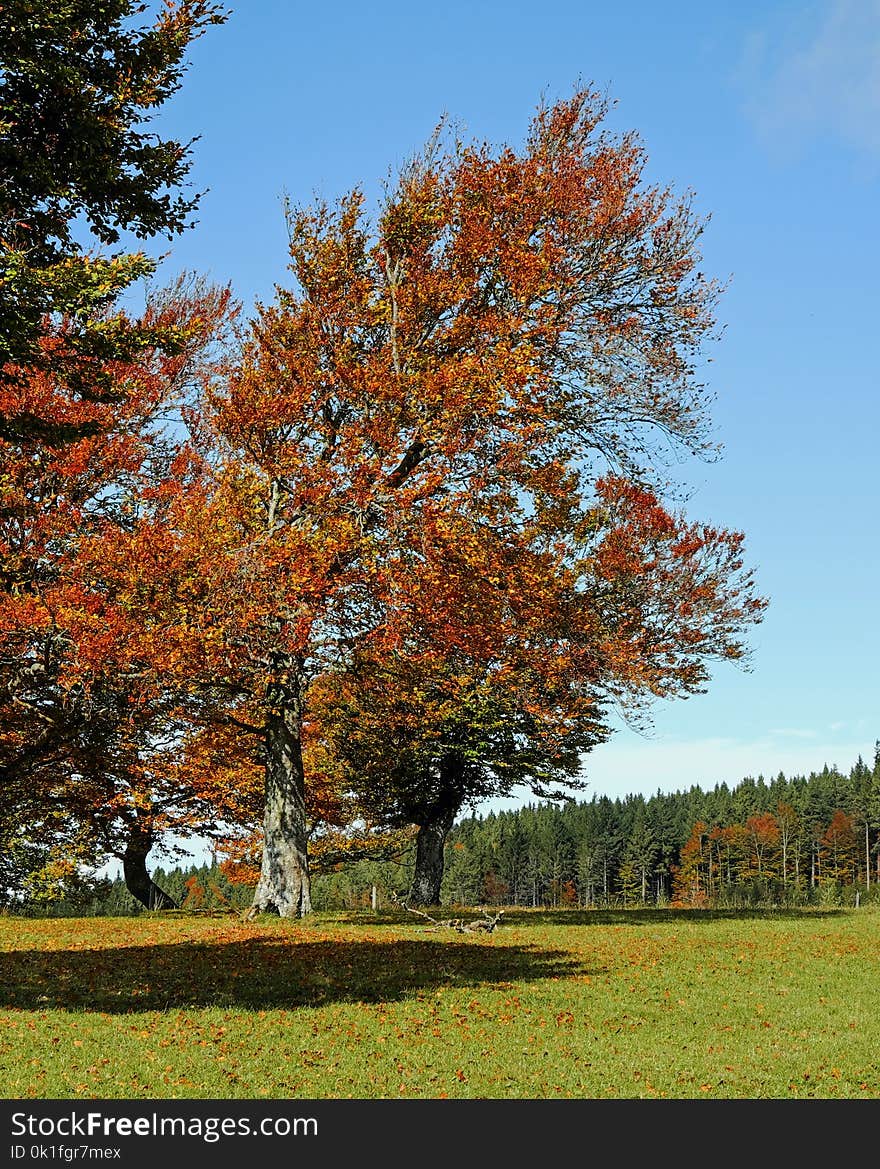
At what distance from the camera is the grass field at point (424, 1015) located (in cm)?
1027

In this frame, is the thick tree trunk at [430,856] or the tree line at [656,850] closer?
the thick tree trunk at [430,856]

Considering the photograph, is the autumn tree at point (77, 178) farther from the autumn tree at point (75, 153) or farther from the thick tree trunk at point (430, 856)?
the thick tree trunk at point (430, 856)

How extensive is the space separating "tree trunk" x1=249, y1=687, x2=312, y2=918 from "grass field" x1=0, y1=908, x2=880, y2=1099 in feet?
5.57

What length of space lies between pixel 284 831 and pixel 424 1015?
11359 millimetres

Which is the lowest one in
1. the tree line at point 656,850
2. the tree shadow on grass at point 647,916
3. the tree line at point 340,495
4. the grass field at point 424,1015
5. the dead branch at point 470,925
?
the tree line at point 656,850

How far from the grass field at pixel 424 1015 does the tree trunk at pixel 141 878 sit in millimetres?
12816

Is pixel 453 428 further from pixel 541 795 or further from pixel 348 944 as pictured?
pixel 541 795

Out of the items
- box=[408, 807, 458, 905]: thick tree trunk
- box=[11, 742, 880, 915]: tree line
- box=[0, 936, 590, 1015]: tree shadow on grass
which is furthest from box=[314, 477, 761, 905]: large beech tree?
box=[11, 742, 880, 915]: tree line

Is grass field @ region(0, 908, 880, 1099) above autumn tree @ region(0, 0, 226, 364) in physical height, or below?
below

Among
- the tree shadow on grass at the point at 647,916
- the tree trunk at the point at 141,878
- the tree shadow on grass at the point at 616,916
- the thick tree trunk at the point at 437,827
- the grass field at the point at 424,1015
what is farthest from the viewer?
the tree trunk at the point at 141,878

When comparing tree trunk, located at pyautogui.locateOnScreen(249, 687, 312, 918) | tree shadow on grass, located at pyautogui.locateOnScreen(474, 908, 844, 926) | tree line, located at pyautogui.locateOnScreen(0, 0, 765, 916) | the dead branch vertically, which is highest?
tree line, located at pyautogui.locateOnScreen(0, 0, 765, 916)

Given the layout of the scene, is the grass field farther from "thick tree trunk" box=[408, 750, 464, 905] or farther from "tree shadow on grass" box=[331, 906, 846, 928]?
"thick tree trunk" box=[408, 750, 464, 905]

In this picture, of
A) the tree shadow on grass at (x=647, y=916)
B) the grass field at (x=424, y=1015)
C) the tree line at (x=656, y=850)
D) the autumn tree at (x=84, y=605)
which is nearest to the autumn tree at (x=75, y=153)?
the autumn tree at (x=84, y=605)

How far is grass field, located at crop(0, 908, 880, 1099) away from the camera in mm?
10273
